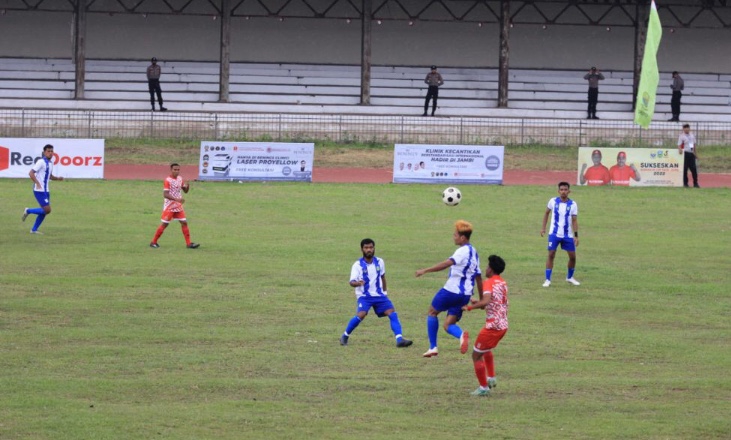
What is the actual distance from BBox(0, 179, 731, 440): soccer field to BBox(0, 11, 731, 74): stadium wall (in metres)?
21.0

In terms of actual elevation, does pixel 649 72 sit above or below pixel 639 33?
below

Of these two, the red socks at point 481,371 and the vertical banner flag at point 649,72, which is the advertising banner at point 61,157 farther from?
the red socks at point 481,371

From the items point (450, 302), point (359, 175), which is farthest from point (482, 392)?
point (359, 175)

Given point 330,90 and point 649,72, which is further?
point 330,90

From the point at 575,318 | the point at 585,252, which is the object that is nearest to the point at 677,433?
the point at 575,318

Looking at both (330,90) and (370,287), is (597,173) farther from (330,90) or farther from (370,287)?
(370,287)

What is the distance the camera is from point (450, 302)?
46.8 feet

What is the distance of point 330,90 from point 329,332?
33543 millimetres

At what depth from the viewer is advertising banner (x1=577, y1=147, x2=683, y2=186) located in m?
36.4

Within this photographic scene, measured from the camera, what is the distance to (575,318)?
17625 millimetres

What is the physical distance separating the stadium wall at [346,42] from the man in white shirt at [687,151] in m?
16.4

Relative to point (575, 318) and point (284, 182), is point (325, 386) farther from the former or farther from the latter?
point (284, 182)

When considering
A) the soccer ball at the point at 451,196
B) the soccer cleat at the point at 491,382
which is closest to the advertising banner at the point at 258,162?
the soccer ball at the point at 451,196

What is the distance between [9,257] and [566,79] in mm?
33501
